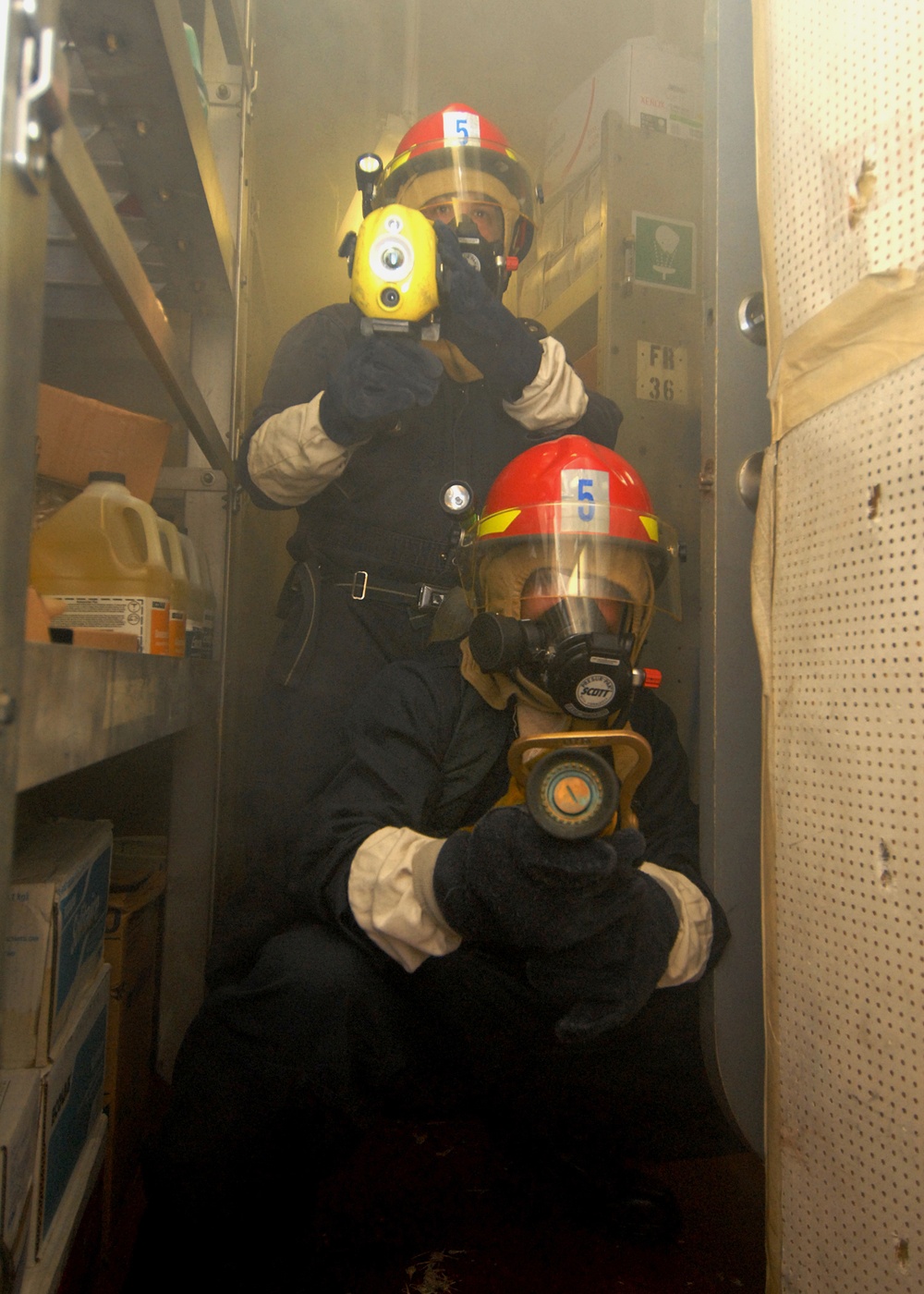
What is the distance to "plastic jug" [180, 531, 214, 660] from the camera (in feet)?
4.77

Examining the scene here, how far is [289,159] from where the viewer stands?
2.46 metres

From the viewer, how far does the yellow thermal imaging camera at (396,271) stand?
1.44 meters

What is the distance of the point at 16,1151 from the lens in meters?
0.82

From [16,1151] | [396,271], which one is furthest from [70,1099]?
[396,271]

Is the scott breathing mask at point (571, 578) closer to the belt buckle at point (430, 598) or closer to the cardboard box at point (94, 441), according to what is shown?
the belt buckle at point (430, 598)

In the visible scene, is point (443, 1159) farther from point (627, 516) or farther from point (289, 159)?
point (289, 159)

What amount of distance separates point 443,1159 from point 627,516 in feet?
3.83

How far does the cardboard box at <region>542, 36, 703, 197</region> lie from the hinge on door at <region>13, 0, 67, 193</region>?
6.78ft

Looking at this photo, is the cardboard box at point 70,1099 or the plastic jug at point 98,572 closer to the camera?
the cardboard box at point 70,1099

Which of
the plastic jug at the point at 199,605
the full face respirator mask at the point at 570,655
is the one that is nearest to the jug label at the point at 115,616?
the plastic jug at the point at 199,605

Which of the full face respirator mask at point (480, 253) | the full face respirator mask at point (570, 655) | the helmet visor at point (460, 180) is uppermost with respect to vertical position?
the helmet visor at point (460, 180)

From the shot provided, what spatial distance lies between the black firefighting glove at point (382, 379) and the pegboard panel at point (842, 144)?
2.03 ft

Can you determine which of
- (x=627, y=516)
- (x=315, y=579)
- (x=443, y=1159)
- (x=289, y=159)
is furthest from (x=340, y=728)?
(x=289, y=159)

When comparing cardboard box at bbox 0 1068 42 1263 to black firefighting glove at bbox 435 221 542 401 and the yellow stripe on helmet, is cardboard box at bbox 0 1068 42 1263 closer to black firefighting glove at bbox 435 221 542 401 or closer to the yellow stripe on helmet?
the yellow stripe on helmet
